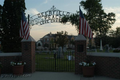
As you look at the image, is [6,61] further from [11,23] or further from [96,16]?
[96,16]

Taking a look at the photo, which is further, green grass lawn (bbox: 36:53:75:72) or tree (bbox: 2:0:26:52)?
tree (bbox: 2:0:26:52)

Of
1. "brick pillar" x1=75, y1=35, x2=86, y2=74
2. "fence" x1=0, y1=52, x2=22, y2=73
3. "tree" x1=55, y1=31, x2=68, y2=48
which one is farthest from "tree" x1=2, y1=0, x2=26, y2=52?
"tree" x1=55, y1=31, x2=68, y2=48

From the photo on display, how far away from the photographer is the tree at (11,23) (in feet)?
50.2

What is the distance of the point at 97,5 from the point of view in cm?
3350

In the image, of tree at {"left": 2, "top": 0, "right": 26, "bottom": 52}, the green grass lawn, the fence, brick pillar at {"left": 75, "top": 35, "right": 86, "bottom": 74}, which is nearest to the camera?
brick pillar at {"left": 75, "top": 35, "right": 86, "bottom": 74}

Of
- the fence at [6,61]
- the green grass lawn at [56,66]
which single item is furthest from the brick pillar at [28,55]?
the green grass lawn at [56,66]

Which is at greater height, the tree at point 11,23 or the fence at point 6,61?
the tree at point 11,23

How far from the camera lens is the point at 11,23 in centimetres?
1553

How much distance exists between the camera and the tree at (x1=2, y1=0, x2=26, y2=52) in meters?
15.3

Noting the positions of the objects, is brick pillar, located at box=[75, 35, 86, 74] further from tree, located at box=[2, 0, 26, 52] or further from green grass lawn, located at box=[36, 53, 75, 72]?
tree, located at box=[2, 0, 26, 52]

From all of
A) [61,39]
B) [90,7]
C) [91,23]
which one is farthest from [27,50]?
[61,39]

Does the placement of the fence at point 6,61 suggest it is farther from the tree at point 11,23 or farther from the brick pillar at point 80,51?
the tree at point 11,23

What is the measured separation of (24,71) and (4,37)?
8112mm

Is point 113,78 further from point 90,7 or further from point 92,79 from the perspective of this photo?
point 90,7
